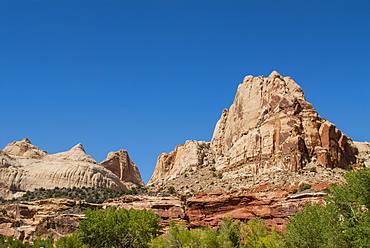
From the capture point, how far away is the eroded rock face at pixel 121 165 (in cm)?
15575

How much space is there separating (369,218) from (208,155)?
7304 cm

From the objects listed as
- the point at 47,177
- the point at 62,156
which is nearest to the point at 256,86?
the point at 47,177

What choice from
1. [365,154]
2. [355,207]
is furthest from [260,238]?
[365,154]

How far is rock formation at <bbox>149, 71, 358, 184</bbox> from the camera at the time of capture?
73375 mm

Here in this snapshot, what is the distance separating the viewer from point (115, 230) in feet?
182

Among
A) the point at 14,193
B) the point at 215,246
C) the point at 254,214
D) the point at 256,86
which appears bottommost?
the point at 215,246

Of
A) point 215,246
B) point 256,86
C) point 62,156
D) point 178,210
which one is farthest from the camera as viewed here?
point 62,156

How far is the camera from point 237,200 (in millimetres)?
69000

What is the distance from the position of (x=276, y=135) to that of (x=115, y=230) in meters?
36.8

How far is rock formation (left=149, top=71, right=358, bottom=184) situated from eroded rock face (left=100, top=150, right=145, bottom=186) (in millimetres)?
61942

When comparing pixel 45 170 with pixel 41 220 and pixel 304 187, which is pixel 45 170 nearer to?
pixel 41 220

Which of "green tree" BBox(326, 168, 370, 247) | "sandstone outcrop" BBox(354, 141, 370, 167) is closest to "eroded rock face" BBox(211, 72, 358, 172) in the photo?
"sandstone outcrop" BBox(354, 141, 370, 167)

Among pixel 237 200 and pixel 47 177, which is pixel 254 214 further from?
pixel 47 177

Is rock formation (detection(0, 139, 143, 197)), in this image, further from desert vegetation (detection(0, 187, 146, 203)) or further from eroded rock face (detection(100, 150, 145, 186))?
eroded rock face (detection(100, 150, 145, 186))
